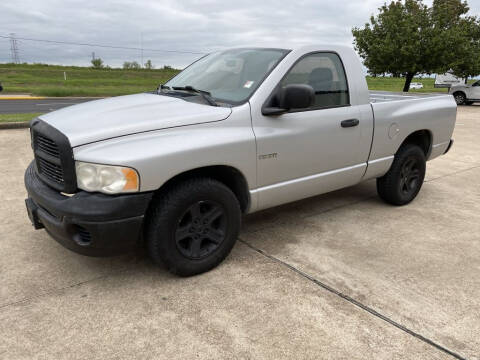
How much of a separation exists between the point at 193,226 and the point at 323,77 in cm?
183

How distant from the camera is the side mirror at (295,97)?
305 centimetres

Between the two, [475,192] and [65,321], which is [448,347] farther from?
[475,192]

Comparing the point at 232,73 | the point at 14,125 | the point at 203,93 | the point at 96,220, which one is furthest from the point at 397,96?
the point at 14,125

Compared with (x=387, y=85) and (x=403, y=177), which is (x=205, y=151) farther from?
(x=387, y=85)

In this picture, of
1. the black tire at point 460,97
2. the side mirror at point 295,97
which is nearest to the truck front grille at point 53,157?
the side mirror at point 295,97

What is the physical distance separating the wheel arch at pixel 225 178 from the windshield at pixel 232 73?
545 millimetres

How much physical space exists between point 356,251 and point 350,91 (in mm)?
1474

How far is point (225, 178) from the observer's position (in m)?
3.28

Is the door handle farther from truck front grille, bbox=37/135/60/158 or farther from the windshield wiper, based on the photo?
truck front grille, bbox=37/135/60/158

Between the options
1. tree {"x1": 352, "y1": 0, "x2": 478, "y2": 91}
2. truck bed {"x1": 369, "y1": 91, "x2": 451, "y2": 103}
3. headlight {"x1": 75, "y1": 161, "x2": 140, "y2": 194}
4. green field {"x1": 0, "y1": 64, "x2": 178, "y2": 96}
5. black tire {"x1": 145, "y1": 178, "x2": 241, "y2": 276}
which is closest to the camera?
headlight {"x1": 75, "y1": 161, "x2": 140, "y2": 194}

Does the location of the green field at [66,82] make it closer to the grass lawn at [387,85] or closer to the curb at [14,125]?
the curb at [14,125]

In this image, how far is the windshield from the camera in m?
3.35

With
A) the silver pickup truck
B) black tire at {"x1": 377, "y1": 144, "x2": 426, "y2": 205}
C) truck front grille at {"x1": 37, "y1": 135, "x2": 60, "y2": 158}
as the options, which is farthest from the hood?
black tire at {"x1": 377, "y1": 144, "x2": 426, "y2": 205}

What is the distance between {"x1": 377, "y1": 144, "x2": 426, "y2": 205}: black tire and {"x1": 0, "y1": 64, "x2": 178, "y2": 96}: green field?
21.1m
